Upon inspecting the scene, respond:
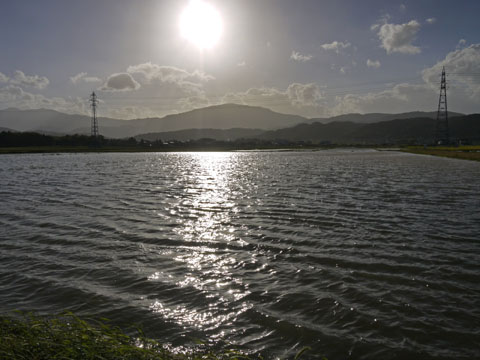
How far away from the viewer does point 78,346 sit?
685cm

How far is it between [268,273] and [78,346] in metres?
7.22

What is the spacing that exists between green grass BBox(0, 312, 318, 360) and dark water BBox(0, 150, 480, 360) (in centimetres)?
68

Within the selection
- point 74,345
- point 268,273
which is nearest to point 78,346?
point 74,345

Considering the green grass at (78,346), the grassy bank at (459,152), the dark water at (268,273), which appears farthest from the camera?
the grassy bank at (459,152)

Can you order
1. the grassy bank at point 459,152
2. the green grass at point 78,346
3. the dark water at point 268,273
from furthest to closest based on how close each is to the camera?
the grassy bank at point 459,152
the dark water at point 268,273
the green grass at point 78,346

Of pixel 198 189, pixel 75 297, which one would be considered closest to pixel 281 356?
pixel 75 297

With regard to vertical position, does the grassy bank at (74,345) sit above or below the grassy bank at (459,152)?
below

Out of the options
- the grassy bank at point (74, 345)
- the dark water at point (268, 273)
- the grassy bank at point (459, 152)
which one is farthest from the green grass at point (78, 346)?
the grassy bank at point (459, 152)

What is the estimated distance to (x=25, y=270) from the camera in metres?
13.1

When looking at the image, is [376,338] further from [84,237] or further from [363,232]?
[84,237]

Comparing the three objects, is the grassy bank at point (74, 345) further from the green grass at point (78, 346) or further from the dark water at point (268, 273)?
the dark water at point (268, 273)

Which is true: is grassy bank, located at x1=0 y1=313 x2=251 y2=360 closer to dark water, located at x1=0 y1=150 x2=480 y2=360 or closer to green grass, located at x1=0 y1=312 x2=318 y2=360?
green grass, located at x1=0 y1=312 x2=318 y2=360

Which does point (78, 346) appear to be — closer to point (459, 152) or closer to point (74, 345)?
point (74, 345)

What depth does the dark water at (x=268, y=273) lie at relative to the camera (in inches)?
344
